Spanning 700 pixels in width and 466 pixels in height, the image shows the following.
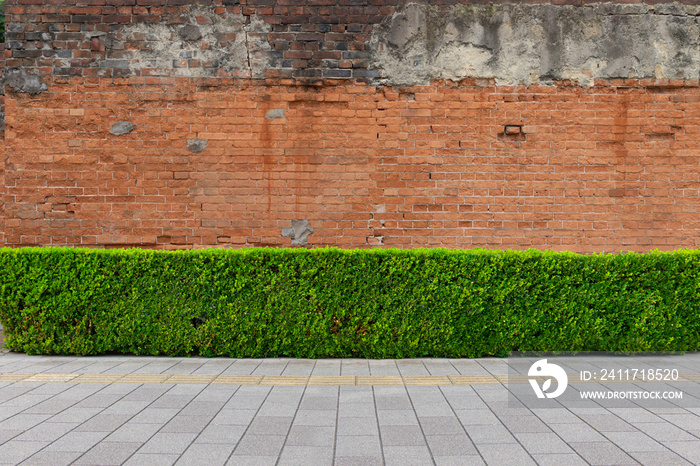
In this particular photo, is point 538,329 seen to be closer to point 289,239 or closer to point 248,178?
point 289,239

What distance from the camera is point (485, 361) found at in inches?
212

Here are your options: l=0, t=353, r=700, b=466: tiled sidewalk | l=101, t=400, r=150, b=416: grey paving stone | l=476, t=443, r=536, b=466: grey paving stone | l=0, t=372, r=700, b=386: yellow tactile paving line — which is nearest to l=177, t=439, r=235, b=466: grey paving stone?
l=0, t=353, r=700, b=466: tiled sidewalk

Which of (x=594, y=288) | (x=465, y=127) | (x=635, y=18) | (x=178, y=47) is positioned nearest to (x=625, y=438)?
(x=594, y=288)

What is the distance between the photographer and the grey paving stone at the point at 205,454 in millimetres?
2861

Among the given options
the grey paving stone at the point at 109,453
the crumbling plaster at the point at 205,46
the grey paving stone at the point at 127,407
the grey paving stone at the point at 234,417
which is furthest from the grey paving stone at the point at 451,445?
the crumbling plaster at the point at 205,46

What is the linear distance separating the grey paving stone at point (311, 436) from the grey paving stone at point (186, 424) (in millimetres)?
688

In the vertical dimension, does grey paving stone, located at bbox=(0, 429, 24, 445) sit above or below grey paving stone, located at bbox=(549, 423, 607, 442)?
above

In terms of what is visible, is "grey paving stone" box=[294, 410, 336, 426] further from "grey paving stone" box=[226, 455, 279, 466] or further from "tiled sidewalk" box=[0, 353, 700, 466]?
"grey paving stone" box=[226, 455, 279, 466]

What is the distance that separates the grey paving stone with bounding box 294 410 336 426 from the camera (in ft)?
11.5

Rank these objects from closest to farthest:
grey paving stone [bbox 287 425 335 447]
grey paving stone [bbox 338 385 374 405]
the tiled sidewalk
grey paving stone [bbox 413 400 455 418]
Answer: the tiled sidewalk < grey paving stone [bbox 287 425 335 447] < grey paving stone [bbox 413 400 455 418] < grey paving stone [bbox 338 385 374 405]

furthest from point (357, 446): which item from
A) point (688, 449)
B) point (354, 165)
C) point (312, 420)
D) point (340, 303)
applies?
point (354, 165)

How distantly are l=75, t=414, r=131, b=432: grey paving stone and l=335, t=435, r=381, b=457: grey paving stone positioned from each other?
1.68 metres

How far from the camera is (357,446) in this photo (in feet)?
10.2

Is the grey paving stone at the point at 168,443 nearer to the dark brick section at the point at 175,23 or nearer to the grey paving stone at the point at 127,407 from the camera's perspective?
the grey paving stone at the point at 127,407
